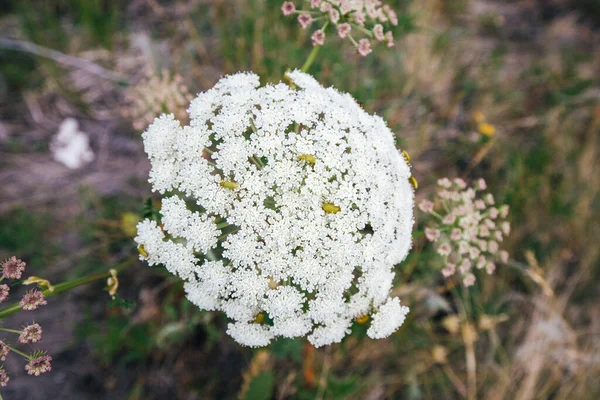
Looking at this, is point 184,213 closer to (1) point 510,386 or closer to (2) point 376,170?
(2) point 376,170

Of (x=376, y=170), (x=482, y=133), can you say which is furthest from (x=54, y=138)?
(x=482, y=133)

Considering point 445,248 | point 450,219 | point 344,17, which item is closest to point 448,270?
point 445,248

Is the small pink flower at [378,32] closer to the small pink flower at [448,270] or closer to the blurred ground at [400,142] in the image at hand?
the blurred ground at [400,142]

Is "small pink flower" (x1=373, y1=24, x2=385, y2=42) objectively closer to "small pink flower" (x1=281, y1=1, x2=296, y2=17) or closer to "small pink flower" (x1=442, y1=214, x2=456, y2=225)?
"small pink flower" (x1=281, y1=1, x2=296, y2=17)

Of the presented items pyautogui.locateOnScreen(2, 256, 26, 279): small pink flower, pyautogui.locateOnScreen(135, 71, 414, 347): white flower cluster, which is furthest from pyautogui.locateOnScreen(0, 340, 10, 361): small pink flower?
pyautogui.locateOnScreen(135, 71, 414, 347): white flower cluster

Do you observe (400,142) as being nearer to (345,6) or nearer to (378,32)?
(378,32)
